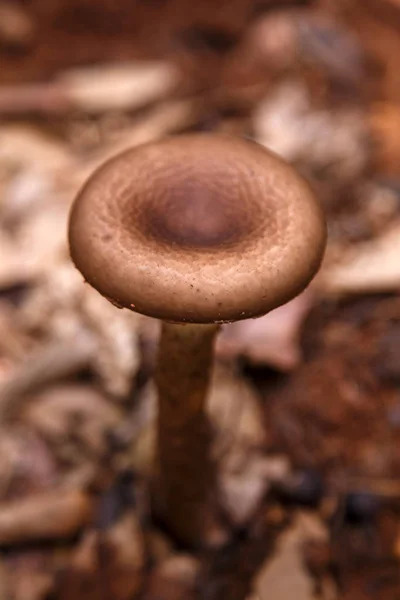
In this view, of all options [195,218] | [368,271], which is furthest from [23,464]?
[368,271]

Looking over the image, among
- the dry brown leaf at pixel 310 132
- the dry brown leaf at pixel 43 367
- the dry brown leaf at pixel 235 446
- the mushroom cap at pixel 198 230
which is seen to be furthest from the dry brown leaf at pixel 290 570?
the dry brown leaf at pixel 310 132

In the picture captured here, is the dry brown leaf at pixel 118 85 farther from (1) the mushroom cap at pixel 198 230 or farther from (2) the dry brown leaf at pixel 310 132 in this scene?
(1) the mushroom cap at pixel 198 230

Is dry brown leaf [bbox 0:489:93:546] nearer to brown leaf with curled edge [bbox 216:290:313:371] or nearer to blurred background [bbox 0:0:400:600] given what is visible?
blurred background [bbox 0:0:400:600]

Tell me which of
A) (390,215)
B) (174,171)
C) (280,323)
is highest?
(174,171)

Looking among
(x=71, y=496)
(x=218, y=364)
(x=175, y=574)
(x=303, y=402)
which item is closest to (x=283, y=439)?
(x=303, y=402)

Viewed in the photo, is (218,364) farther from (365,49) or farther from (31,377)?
(365,49)

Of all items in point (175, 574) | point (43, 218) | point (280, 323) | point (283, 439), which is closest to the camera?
point (175, 574)

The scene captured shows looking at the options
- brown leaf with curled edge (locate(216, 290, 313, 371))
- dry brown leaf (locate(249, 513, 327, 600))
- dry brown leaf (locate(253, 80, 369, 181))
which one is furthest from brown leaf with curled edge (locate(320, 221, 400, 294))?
dry brown leaf (locate(249, 513, 327, 600))
